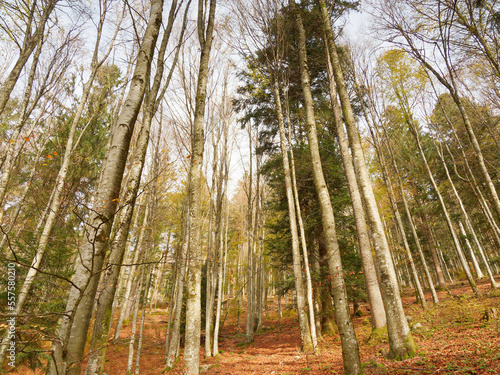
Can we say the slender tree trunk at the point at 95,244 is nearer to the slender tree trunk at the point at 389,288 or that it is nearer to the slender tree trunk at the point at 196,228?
the slender tree trunk at the point at 196,228

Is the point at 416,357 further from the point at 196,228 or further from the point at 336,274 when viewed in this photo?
the point at 196,228

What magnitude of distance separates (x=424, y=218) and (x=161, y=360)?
17.7 m

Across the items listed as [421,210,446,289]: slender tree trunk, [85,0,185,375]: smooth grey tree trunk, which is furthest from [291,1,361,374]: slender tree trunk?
[421,210,446,289]: slender tree trunk

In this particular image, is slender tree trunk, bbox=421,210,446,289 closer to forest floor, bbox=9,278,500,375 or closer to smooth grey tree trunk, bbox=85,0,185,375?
forest floor, bbox=9,278,500,375

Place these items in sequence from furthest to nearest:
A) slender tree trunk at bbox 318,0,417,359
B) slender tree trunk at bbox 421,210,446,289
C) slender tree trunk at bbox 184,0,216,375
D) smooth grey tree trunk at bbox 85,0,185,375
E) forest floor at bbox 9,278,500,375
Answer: slender tree trunk at bbox 421,210,446,289 → slender tree trunk at bbox 318,0,417,359 → slender tree trunk at bbox 184,0,216,375 → forest floor at bbox 9,278,500,375 → smooth grey tree trunk at bbox 85,0,185,375

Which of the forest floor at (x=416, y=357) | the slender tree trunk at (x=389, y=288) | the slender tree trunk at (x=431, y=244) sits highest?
the slender tree trunk at (x=431, y=244)

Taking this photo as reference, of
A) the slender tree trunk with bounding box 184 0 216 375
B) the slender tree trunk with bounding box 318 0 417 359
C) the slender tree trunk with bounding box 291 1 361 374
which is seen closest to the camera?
the slender tree trunk with bounding box 184 0 216 375

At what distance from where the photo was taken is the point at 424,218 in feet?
50.9

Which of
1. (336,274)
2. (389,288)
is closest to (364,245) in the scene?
(389,288)

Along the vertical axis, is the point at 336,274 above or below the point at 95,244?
below

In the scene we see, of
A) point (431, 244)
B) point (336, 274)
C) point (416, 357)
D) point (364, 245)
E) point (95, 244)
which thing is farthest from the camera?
point (431, 244)

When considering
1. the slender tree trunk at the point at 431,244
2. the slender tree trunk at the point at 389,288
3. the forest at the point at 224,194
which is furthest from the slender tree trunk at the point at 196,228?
the slender tree trunk at the point at 431,244

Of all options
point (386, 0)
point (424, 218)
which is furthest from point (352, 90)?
point (424, 218)

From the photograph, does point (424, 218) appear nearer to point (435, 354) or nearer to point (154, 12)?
point (435, 354)
